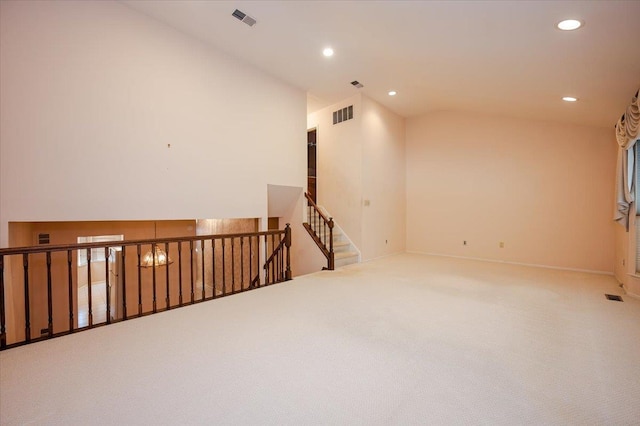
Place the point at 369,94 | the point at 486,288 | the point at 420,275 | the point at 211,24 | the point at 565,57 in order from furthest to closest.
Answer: the point at 369,94 < the point at 420,275 < the point at 486,288 < the point at 211,24 < the point at 565,57

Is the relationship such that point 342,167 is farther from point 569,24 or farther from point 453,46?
point 569,24

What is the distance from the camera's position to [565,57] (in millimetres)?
3029

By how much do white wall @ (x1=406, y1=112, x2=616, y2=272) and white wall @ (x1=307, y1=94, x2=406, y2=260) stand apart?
62 centimetres

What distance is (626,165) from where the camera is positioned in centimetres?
404

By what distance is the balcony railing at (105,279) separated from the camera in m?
2.65

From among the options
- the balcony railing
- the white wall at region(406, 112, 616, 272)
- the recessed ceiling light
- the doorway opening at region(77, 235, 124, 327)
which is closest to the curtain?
the white wall at region(406, 112, 616, 272)

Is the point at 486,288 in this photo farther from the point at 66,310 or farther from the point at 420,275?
the point at 66,310

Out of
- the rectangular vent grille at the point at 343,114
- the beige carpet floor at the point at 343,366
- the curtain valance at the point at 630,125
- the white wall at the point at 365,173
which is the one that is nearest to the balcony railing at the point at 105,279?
the beige carpet floor at the point at 343,366

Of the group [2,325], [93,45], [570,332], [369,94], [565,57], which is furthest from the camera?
[369,94]

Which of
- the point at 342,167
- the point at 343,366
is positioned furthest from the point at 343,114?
the point at 343,366

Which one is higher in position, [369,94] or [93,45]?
[369,94]

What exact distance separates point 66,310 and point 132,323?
12.3 ft

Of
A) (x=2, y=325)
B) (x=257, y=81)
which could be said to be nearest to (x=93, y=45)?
(x=257, y=81)

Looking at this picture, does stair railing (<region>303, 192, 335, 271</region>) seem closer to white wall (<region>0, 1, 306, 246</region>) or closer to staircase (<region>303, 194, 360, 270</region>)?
staircase (<region>303, 194, 360, 270</region>)
